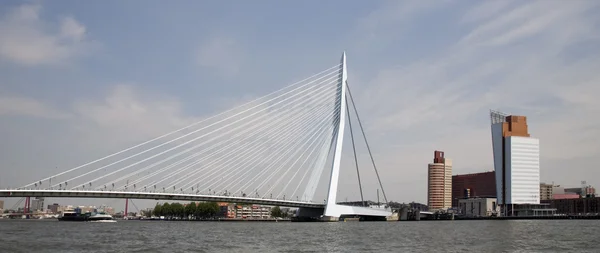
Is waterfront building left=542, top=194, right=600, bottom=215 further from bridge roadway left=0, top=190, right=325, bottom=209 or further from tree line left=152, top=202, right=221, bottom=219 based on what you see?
bridge roadway left=0, top=190, right=325, bottom=209

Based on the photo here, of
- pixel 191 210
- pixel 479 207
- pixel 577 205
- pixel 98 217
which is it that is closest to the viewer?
pixel 98 217

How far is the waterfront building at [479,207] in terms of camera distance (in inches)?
6388

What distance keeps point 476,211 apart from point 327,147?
4586 inches

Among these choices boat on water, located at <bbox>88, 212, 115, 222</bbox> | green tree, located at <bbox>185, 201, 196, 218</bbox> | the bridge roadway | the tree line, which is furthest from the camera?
green tree, located at <bbox>185, 201, 196, 218</bbox>

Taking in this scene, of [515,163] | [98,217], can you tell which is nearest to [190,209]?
[98,217]

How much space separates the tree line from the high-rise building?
7319 centimetres

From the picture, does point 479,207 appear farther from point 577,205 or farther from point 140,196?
point 140,196

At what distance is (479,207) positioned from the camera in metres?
167

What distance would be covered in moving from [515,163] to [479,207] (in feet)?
64.0

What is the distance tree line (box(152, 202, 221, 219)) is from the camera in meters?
147

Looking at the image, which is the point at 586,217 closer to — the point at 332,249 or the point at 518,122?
the point at 518,122

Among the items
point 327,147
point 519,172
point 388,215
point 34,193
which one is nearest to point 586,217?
point 519,172

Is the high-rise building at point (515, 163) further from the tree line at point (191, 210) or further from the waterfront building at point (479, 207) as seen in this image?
the tree line at point (191, 210)

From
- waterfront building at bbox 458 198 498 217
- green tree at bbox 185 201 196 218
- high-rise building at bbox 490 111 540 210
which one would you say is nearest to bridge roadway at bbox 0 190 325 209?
green tree at bbox 185 201 196 218
